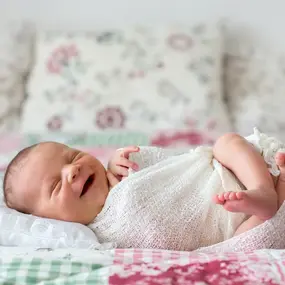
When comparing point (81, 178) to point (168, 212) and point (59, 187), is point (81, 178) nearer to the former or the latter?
point (59, 187)

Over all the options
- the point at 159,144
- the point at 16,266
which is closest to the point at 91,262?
the point at 16,266

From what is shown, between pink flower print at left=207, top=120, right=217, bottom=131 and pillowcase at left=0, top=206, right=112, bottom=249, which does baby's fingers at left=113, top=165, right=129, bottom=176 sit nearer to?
pillowcase at left=0, top=206, right=112, bottom=249

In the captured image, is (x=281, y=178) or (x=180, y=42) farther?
(x=180, y=42)

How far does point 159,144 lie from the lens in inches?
81.4

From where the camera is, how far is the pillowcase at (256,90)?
89.0 inches

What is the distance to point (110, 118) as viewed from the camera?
2264 millimetres

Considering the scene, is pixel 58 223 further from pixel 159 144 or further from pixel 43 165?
pixel 159 144

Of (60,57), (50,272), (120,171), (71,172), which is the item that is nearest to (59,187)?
(71,172)

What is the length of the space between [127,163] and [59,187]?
0.16 meters

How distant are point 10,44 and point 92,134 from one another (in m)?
0.65

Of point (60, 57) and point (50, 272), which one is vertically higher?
point (60, 57)

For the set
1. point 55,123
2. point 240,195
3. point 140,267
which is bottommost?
point 55,123

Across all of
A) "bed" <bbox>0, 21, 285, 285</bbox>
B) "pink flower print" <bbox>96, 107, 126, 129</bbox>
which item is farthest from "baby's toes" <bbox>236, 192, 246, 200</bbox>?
"pink flower print" <bbox>96, 107, 126, 129</bbox>

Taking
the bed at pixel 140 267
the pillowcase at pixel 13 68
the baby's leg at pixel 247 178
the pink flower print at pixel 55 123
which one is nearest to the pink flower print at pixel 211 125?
the pink flower print at pixel 55 123
